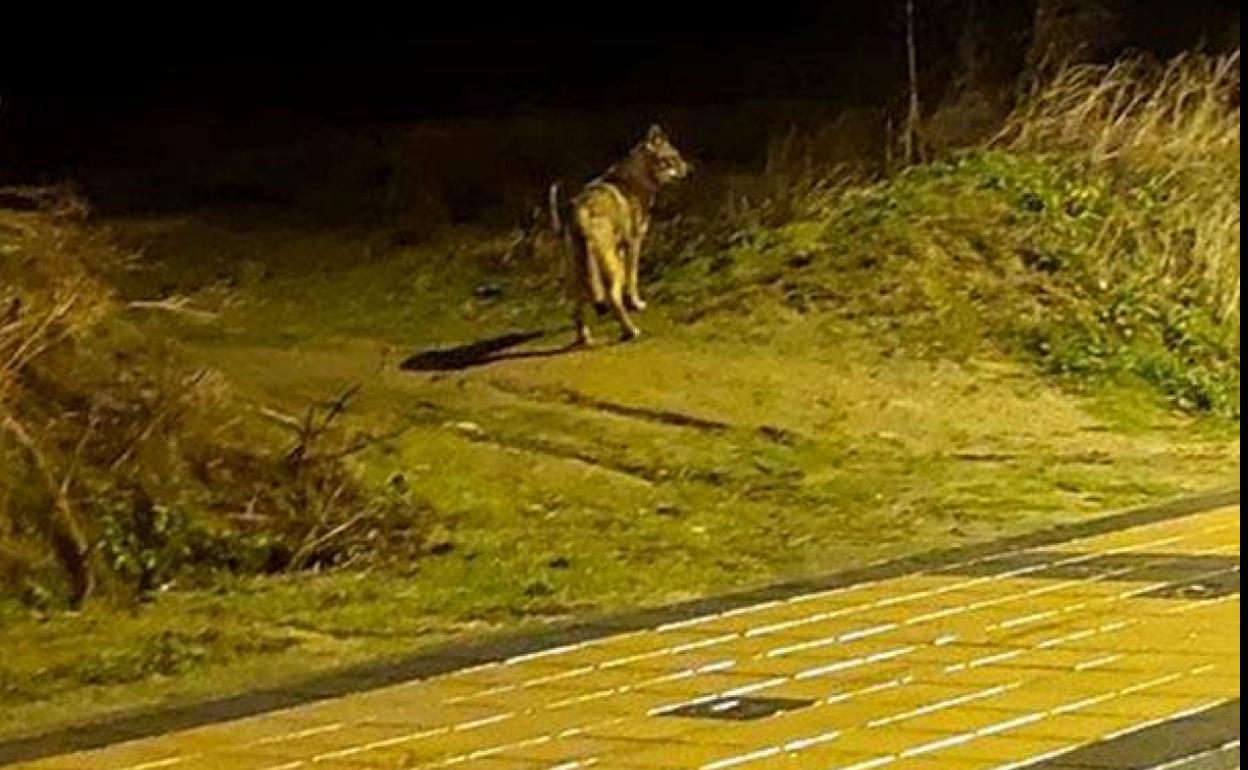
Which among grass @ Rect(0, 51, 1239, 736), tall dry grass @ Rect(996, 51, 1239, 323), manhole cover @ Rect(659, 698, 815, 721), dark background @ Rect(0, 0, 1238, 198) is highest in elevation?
dark background @ Rect(0, 0, 1238, 198)

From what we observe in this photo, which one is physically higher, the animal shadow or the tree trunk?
the tree trunk

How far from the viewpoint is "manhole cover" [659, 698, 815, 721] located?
7105 millimetres

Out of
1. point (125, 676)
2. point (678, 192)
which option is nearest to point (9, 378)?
point (125, 676)

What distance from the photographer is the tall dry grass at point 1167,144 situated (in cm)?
1705

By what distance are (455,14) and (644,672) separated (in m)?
19.6

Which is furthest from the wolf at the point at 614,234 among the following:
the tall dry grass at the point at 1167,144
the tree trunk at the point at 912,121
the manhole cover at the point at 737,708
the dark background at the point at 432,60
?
the manhole cover at the point at 737,708

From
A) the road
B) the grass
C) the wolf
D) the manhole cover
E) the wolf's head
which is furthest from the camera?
the wolf's head

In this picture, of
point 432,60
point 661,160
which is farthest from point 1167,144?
point 432,60

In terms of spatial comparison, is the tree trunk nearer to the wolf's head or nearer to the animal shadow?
the wolf's head

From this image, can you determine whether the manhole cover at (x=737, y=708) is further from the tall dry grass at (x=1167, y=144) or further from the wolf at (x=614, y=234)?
the tall dry grass at (x=1167, y=144)

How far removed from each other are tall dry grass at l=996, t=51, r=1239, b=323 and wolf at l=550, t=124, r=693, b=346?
277 centimetres

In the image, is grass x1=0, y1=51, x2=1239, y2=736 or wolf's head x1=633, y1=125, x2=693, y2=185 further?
wolf's head x1=633, y1=125, x2=693, y2=185

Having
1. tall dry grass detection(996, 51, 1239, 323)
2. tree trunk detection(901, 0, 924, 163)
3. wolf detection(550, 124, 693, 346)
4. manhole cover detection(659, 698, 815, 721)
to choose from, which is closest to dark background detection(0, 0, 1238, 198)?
tree trunk detection(901, 0, 924, 163)

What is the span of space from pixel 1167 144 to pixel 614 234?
419 centimetres
